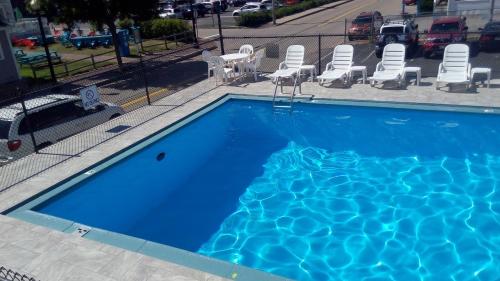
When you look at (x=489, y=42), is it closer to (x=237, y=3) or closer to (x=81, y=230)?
(x=81, y=230)

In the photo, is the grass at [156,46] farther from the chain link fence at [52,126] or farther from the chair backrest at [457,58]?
the chair backrest at [457,58]

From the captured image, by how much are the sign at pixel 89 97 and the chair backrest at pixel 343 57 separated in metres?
7.20

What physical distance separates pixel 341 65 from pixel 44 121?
849 centimetres

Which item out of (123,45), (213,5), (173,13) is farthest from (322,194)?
(213,5)

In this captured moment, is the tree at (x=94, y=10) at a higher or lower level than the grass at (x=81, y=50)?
higher

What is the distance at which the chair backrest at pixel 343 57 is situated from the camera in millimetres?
13320

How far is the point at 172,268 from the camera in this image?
526cm

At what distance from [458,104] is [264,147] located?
4.81 m

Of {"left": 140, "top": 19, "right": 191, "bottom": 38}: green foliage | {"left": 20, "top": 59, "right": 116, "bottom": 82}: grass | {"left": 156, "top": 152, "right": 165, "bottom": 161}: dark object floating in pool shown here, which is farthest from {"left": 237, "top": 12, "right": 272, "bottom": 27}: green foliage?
{"left": 156, "top": 152, "right": 165, "bottom": 161}: dark object floating in pool

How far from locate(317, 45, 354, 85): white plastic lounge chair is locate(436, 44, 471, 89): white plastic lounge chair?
2570mm

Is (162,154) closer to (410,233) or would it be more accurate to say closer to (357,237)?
→ (357,237)

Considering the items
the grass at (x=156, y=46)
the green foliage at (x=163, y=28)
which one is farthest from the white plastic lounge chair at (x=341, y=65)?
the green foliage at (x=163, y=28)

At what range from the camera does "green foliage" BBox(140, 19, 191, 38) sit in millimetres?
30298

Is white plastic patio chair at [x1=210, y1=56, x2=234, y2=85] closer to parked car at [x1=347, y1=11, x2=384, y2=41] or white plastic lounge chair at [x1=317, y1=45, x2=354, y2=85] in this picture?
white plastic lounge chair at [x1=317, y1=45, x2=354, y2=85]
